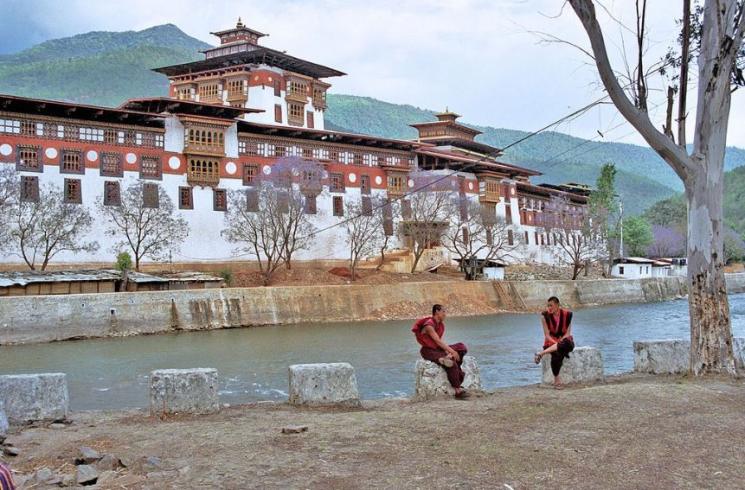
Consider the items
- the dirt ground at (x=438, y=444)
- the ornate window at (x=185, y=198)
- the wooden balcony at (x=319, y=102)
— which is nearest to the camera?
the dirt ground at (x=438, y=444)

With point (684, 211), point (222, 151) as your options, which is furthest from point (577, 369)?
point (684, 211)

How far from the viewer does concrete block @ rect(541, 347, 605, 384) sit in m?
9.62

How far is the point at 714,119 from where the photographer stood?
32.4 ft

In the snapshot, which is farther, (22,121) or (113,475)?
(22,121)

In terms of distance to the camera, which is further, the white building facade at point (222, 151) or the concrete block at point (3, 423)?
the white building facade at point (222, 151)

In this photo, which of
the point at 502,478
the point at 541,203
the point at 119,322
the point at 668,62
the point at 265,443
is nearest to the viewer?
the point at 502,478

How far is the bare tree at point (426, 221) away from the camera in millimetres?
51709

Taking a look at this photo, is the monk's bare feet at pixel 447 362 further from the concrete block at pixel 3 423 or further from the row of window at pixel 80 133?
the row of window at pixel 80 133

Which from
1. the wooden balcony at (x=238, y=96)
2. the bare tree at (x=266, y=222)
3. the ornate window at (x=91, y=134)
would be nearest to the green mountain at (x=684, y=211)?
the wooden balcony at (x=238, y=96)

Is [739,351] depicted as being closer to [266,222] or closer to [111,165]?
[266,222]

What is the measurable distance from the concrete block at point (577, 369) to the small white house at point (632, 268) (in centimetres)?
6107

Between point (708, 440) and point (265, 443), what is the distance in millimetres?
3754

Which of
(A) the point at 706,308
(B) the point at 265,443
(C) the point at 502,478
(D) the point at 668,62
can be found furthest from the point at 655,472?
(D) the point at 668,62

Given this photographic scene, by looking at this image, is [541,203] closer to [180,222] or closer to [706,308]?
[180,222]
